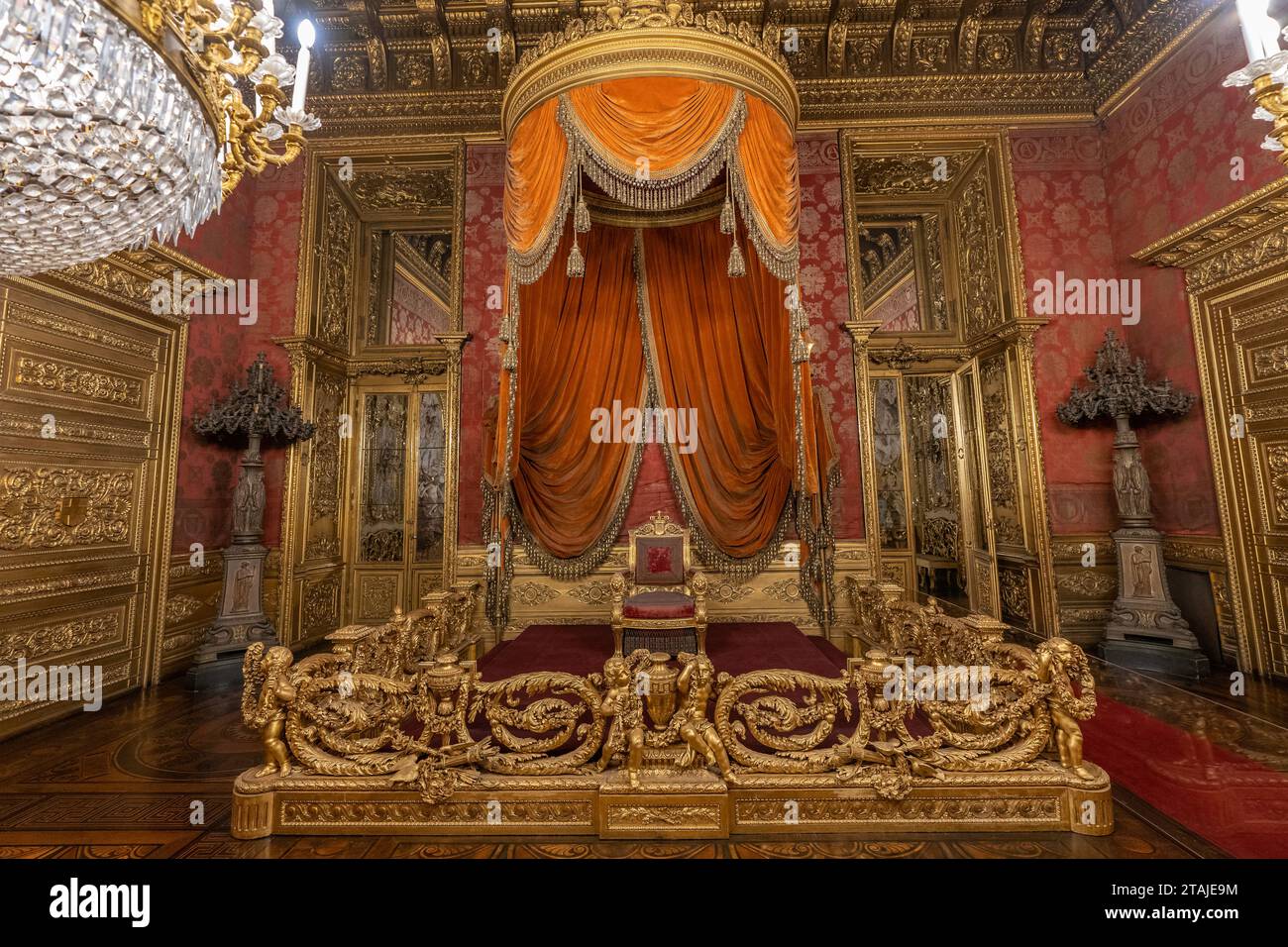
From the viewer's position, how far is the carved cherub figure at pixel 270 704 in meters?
1.96

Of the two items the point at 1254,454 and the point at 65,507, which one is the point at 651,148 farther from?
the point at 1254,454

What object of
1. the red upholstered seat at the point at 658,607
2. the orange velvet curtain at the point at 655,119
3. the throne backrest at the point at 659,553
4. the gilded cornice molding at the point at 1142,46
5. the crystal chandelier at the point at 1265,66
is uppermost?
the gilded cornice molding at the point at 1142,46

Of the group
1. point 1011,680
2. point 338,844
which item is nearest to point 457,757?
point 338,844

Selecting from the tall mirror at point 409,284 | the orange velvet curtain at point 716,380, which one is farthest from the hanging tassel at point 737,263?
the tall mirror at point 409,284

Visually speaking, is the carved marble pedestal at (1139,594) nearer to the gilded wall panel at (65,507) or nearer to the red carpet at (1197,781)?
the red carpet at (1197,781)

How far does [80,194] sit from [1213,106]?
236 inches

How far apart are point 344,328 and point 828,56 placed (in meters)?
5.10

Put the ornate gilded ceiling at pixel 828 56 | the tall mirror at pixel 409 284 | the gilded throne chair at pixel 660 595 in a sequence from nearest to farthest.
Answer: the gilded throne chair at pixel 660 595
the ornate gilded ceiling at pixel 828 56
the tall mirror at pixel 409 284

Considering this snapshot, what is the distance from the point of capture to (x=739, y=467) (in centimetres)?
419

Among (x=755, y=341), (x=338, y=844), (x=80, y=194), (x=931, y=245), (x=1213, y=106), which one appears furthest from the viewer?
(x=931, y=245)

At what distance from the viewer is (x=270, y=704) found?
77.5 inches

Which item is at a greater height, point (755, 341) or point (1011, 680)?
point (755, 341)

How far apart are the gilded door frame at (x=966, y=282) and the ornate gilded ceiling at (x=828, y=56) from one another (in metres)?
0.32
